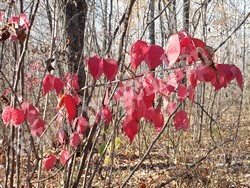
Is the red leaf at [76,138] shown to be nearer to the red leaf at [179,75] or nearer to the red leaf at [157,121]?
the red leaf at [157,121]

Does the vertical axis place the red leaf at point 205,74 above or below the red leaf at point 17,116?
above

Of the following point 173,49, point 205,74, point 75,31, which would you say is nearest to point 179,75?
point 205,74

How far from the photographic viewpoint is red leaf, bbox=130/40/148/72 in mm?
1166

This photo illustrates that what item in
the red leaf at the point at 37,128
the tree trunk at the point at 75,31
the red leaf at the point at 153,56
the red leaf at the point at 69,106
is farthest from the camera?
the tree trunk at the point at 75,31

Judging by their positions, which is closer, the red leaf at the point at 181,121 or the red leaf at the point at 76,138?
the red leaf at the point at 181,121

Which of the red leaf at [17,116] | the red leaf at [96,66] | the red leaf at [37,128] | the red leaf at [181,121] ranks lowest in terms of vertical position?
the red leaf at [37,128]

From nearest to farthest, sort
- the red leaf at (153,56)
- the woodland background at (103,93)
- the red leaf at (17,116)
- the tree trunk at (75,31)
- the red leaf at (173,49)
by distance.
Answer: the red leaf at (173,49) → the red leaf at (153,56) → the red leaf at (17,116) → the woodland background at (103,93) → the tree trunk at (75,31)

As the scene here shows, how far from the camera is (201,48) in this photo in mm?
1008

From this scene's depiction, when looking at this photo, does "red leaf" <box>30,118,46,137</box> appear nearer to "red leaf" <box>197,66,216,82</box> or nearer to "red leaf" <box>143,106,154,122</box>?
"red leaf" <box>143,106,154,122</box>

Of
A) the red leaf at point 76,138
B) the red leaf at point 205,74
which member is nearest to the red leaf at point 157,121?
the red leaf at point 205,74

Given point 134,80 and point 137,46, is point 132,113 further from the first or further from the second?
point 137,46

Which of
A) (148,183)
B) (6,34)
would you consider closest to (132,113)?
(6,34)

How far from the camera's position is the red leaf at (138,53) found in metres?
1.17

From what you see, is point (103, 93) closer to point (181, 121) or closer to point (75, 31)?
point (181, 121)
